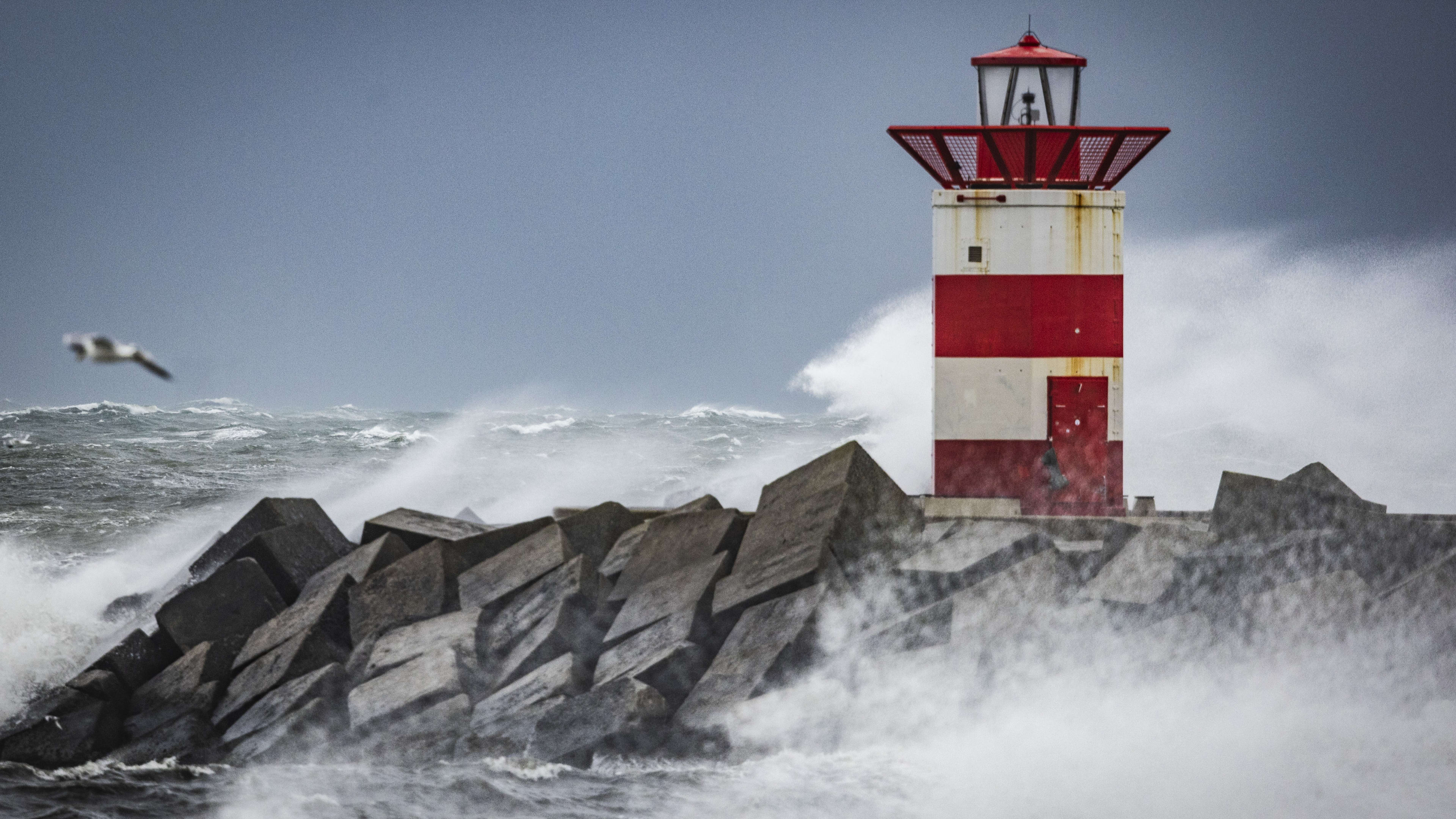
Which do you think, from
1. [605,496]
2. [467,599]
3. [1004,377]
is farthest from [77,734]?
[605,496]

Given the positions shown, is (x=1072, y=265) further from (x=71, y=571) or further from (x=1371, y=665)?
(x=71, y=571)

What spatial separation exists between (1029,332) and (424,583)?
4.22m

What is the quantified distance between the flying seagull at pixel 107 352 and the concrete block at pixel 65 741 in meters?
4.50

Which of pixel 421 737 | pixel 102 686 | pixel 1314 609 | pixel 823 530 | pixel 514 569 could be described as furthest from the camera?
pixel 514 569

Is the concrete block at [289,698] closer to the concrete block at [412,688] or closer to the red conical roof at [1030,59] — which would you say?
the concrete block at [412,688]

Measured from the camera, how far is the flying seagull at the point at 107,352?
252cm

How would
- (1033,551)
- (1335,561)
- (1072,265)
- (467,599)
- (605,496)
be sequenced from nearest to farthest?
Result: (1335,561), (1033,551), (467,599), (1072,265), (605,496)

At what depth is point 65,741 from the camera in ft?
20.9

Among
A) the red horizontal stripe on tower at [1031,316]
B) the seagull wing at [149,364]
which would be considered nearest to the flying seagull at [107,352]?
the seagull wing at [149,364]

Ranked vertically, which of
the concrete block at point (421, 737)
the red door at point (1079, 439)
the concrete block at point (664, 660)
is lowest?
the concrete block at point (421, 737)

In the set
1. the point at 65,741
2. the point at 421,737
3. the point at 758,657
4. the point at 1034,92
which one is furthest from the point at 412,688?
the point at 1034,92

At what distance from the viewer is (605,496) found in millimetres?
19797

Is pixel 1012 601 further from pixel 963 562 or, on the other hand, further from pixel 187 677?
pixel 187 677

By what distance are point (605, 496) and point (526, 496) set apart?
5.59ft
